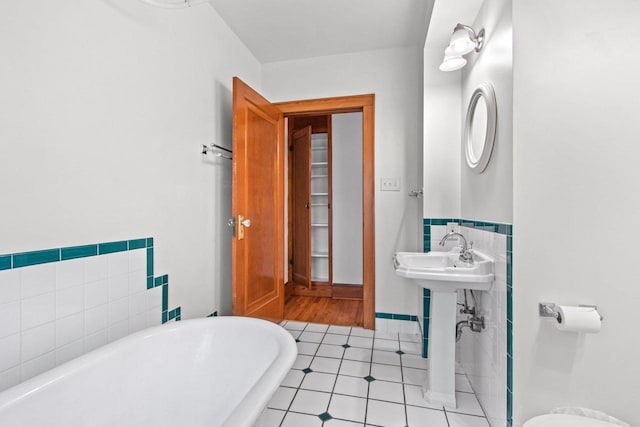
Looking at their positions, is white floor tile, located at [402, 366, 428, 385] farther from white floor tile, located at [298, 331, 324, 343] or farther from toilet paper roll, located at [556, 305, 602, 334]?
toilet paper roll, located at [556, 305, 602, 334]

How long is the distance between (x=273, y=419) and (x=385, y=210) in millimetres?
1674

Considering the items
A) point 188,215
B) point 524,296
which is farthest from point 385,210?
point 188,215

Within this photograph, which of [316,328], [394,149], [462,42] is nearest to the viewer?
[462,42]

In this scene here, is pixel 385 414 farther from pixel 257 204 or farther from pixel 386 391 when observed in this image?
pixel 257 204

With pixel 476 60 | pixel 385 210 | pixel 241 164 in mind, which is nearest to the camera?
pixel 476 60

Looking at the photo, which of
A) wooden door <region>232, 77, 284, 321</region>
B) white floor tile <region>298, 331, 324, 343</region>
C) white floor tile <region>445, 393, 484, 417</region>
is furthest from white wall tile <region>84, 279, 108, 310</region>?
white floor tile <region>445, 393, 484, 417</region>

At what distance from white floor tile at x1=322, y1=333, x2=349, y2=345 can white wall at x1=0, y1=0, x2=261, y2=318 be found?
0.84m

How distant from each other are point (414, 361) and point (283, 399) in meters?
0.96

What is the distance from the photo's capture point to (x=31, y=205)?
3.28 ft

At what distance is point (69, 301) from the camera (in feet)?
3.66

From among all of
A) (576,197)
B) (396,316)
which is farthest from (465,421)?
(576,197)

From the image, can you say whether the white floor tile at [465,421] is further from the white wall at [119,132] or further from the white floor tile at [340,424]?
the white wall at [119,132]

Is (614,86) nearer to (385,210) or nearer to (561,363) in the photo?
(561,363)

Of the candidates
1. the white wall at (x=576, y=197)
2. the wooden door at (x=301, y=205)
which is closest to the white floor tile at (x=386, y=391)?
the white wall at (x=576, y=197)
